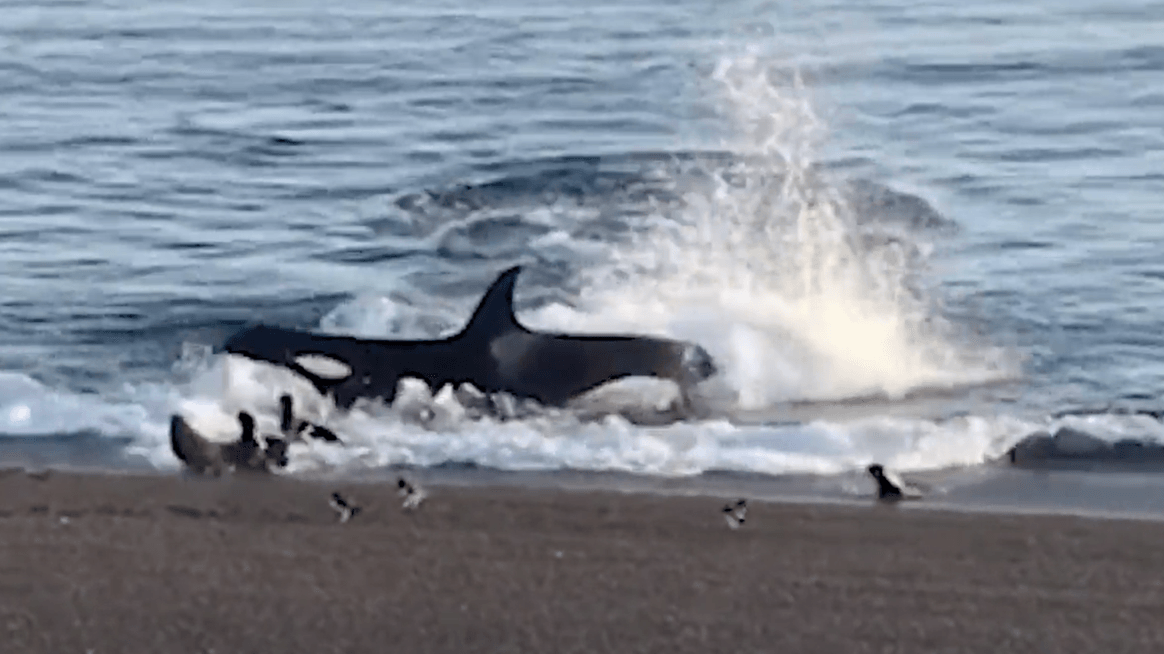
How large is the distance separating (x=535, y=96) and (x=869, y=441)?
15.2 metres

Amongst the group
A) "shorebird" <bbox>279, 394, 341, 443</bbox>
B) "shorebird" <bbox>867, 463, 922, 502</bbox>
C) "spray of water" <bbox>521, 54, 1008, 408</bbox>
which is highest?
"spray of water" <bbox>521, 54, 1008, 408</bbox>

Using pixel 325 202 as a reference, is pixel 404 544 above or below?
below

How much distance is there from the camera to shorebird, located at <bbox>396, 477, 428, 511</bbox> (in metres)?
13.2

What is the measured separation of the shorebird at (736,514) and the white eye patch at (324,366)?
3.63 m

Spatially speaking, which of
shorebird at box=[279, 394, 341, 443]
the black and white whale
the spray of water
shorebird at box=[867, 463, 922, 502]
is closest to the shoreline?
shorebird at box=[867, 463, 922, 502]

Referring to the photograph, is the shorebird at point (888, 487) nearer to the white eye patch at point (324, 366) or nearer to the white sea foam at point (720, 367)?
the white sea foam at point (720, 367)

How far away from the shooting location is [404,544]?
1258 centimetres

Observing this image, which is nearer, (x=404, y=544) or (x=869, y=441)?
(x=404, y=544)

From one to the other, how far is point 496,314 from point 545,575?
4188 mm

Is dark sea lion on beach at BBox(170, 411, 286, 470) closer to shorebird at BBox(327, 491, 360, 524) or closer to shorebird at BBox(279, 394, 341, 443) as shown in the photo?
shorebird at BBox(279, 394, 341, 443)

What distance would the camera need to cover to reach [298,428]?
14.8 meters

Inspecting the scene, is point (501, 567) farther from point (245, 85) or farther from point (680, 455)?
point (245, 85)

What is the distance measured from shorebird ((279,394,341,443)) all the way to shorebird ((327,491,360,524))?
5.08ft

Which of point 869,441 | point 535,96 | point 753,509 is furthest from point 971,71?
point 753,509
